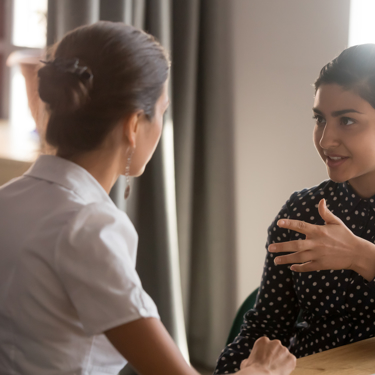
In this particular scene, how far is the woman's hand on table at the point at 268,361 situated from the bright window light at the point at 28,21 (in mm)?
1957

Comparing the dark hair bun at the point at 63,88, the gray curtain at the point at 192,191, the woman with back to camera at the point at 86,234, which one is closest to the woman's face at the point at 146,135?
the woman with back to camera at the point at 86,234

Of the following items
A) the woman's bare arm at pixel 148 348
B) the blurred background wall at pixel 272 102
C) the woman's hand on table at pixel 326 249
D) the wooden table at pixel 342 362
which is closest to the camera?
the woman's bare arm at pixel 148 348

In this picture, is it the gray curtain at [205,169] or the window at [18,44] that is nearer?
the window at [18,44]

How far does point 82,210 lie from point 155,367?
0.25 metres

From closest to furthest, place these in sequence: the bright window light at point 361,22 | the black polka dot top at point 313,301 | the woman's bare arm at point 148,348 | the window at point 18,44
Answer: the woman's bare arm at point 148,348
the black polka dot top at point 313,301
the bright window light at point 361,22
the window at point 18,44

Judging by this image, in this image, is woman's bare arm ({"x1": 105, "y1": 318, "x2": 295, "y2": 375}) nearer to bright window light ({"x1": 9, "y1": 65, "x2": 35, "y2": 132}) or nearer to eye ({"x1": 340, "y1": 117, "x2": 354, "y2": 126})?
eye ({"x1": 340, "y1": 117, "x2": 354, "y2": 126})

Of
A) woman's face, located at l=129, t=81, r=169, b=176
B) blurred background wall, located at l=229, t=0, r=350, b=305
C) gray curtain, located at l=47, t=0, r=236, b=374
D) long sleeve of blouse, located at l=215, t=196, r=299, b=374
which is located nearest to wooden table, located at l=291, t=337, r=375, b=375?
long sleeve of blouse, located at l=215, t=196, r=299, b=374

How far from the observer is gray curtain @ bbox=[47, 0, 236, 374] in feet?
7.85

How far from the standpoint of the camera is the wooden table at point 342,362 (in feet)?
3.09

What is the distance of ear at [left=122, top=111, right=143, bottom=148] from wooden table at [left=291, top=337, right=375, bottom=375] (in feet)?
1.74

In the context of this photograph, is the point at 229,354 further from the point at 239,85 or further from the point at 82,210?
the point at 239,85

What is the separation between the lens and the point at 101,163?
0.91m

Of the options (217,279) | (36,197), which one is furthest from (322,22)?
(36,197)

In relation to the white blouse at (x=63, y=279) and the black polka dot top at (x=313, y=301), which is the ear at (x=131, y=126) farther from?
the black polka dot top at (x=313, y=301)
